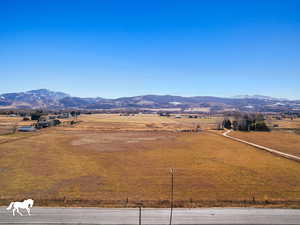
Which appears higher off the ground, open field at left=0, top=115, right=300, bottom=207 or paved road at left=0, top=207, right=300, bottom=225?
paved road at left=0, top=207, right=300, bottom=225

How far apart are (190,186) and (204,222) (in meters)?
9.93

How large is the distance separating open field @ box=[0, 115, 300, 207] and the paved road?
5.93 ft

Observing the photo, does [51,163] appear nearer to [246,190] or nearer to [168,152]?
[168,152]

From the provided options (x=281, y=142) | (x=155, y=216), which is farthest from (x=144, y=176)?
(x=281, y=142)

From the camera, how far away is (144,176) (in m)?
33.6

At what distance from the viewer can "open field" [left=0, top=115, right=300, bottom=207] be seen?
82.2 ft

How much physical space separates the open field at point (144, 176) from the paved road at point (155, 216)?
5.93ft

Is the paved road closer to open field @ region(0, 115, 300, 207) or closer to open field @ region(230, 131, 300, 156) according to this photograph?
open field @ region(0, 115, 300, 207)

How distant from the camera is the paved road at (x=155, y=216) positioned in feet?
63.2

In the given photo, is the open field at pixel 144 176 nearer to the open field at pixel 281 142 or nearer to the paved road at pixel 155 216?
the paved road at pixel 155 216

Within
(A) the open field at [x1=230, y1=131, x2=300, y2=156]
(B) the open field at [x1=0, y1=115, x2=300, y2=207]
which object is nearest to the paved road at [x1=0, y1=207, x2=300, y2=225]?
(B) the open field at [x1=0, y1=115, x2=300, y2=207]

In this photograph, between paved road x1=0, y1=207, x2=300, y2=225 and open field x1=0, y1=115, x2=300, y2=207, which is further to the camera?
open field x1=0, y1=115, x2=300, y2=207

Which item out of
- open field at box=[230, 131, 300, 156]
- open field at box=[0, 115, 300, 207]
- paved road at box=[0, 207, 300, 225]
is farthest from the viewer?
open field at box=[230, 131, 300, 156]

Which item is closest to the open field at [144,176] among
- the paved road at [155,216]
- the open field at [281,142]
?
the paved road at [155,216]
